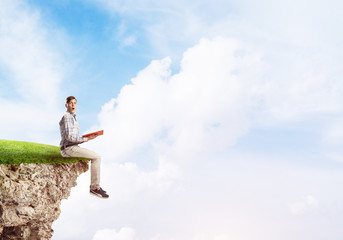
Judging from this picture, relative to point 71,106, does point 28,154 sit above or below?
below

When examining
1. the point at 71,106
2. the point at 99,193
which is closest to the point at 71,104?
the point at 71,106

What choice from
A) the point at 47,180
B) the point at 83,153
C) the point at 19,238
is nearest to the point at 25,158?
the point at 47,180

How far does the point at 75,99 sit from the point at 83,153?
5.64 feet

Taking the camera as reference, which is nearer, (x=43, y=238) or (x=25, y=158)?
(x=25, y=158)

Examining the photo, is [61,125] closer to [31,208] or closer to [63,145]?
[63,145]

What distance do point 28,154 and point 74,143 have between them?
60.9 inches

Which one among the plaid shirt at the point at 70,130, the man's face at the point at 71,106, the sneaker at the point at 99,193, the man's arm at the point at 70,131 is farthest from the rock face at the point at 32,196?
the man's face at the point at 71,106

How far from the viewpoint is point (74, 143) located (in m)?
11.2

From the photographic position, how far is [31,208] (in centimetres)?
1113

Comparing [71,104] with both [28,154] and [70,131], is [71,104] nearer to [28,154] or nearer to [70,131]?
[70,131]

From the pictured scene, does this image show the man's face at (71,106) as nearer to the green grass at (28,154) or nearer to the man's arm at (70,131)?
the man's arm at (70,131)

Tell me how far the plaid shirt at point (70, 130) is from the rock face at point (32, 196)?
136 centimetres

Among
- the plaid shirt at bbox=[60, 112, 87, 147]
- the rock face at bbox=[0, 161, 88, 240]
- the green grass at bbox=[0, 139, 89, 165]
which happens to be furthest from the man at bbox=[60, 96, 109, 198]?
the rock face at bbox=[0, 161, 88, 240]

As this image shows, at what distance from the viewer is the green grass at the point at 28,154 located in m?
10.9
